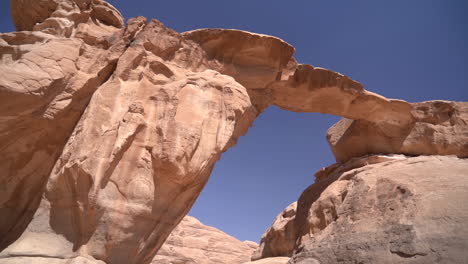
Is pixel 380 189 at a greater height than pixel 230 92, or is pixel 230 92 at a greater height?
pixel 230 92

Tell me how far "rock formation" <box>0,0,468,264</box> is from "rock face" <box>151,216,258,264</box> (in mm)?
16006

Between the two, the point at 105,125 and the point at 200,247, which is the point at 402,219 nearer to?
the point at 105,125

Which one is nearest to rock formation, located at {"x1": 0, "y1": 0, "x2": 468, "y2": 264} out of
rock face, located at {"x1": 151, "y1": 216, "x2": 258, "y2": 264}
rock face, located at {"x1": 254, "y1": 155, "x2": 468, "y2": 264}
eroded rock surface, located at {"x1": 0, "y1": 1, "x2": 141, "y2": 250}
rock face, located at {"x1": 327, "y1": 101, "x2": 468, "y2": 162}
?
eroded rock surface, located at {"x1": 0, "y1": 1, "x2": 141, "y2": 250}

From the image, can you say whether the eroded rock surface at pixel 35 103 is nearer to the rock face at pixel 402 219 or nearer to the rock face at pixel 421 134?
the rock face at pixel 402 219

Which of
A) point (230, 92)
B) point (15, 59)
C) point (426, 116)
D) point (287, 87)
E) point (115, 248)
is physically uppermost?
point (426, 116)

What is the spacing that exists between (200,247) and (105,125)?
19.9 m

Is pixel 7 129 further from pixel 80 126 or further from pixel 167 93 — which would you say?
pixel 167 93

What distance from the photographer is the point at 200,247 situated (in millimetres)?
24875

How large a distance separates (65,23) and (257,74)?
476 centimetres

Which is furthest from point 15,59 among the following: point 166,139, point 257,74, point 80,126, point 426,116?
point 426,116

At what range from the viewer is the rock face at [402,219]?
180 inches

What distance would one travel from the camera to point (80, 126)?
22.2 feet

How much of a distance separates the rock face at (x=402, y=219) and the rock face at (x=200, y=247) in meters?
17.3

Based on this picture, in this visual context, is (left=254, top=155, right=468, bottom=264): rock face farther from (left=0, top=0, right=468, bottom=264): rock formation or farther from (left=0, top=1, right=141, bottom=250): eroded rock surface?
(left=0, top=1, right=141, bottom=250): eroded rock surface
